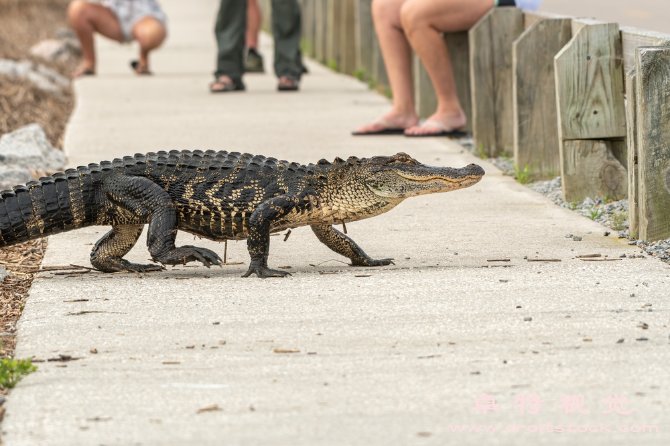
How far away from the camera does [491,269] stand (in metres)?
4.29

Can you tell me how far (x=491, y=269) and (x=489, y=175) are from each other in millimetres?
2544

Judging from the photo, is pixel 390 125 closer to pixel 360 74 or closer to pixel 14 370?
pixel 360 74

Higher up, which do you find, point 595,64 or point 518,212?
point 595,64

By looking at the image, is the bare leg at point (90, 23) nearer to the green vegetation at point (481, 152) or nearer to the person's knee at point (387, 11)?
the person's knee at point (387, 11)

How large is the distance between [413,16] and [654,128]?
3.50 m

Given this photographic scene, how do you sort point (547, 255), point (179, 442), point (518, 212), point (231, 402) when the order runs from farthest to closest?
1. point (518, 212)
2. point (547, 255)
3. point (231, 402)
4. point (179, 442)

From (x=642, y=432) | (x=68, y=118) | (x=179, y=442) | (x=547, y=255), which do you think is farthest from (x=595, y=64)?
(x=68, y=118)

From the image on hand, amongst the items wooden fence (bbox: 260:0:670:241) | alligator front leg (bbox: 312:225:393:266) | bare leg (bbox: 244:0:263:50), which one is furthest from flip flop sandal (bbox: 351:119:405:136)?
bare leg (bbox: 244:0:263:50)

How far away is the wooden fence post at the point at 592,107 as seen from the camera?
5.59m

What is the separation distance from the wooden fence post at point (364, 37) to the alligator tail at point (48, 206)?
24.1 ft

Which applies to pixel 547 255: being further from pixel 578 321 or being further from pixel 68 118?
pixel 68 118

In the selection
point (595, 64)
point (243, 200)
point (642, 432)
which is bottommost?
point (642, 432)

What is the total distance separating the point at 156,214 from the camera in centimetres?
433

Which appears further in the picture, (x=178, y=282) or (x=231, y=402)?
(x=178, y=282)
